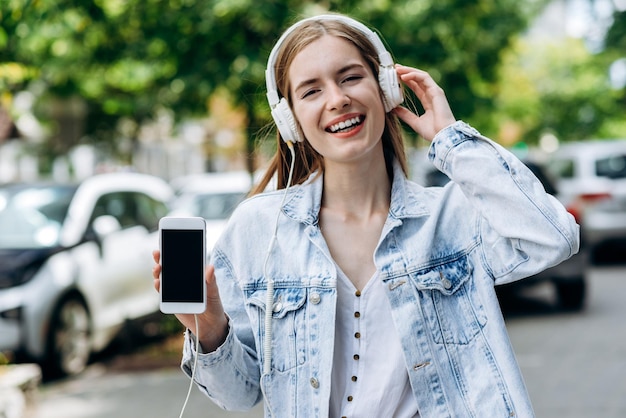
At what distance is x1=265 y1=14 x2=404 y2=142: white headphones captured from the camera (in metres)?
2.32

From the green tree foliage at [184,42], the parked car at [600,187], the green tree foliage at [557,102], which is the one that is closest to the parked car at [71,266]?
the green tree foliage at [184,42]

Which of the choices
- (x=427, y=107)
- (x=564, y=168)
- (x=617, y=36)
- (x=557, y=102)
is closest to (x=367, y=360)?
(x=427, y=107)

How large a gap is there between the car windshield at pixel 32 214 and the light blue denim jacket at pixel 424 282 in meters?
5.91

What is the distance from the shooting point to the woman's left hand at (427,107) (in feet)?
7.61

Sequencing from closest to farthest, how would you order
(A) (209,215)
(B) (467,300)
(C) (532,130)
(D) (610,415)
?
(B) (467,300), (D) (610,415), (A) (209,215), (C) (532,130)

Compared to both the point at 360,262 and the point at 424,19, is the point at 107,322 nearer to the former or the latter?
the point at 424,19

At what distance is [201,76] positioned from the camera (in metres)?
7.58

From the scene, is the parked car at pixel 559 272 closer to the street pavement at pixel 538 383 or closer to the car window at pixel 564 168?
the street pavement at pixel 538 383

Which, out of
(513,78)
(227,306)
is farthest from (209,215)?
(513,78)

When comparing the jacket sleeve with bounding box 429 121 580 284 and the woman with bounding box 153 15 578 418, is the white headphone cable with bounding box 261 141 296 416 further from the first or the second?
the jacket sleeve with bounding box 429 121 580 284

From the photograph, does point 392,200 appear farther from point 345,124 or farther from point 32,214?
point 32,214

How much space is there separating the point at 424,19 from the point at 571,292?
351 cm

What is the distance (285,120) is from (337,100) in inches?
8.9

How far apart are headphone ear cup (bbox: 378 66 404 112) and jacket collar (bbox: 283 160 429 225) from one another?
18 cm
